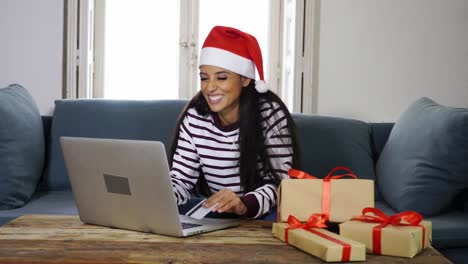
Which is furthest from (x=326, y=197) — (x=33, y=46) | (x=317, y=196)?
(x=33, y=46)

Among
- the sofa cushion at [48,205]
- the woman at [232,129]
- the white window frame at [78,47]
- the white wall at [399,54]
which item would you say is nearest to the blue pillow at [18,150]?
the sofa cushion at [48,205]

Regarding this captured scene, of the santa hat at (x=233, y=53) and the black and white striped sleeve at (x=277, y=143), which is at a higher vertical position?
the santa hat at (x=233, y=53)

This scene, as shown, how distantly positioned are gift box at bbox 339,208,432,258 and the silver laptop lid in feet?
1.15

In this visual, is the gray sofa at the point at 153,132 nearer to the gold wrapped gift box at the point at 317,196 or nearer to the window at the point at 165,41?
the gold wrapped gift box at the point at 317,196

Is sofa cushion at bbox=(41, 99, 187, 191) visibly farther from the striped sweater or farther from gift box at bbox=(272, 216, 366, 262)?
gift box at bbox=(272, 216, 366, 262)

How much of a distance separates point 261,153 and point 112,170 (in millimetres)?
665

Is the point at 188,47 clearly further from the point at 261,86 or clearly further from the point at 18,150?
the point at 261,86

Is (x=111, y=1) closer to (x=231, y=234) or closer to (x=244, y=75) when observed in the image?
(x=244, y=75)

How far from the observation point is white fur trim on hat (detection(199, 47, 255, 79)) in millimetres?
1908

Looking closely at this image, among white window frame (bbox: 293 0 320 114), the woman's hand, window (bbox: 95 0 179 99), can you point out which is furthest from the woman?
window (bbox: 95 0 179 99)

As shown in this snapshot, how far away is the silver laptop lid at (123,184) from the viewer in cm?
125

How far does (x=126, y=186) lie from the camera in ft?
4.32

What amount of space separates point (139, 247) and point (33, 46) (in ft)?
9.68

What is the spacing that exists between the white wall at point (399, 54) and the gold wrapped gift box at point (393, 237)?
9.26ft
